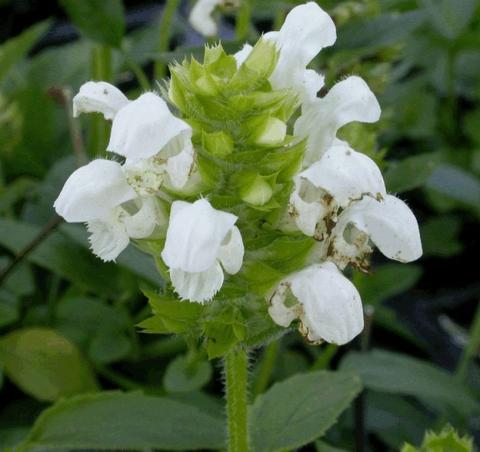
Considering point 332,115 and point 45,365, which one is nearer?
point 332,115

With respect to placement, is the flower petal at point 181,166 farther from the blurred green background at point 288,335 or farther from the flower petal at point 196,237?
the blurred green background at point 288,335

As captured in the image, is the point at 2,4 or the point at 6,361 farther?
the point at 2,4

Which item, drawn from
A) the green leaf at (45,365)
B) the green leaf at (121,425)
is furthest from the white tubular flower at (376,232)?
the green leaf at (45,365)

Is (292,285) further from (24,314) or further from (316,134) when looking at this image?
(24,314)

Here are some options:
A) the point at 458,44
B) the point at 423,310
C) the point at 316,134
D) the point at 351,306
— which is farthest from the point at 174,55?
the point at 458,44

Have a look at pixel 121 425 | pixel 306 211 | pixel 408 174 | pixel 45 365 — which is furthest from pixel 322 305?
pixel 45 365

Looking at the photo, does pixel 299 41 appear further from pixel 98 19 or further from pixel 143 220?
pixel 98 19
